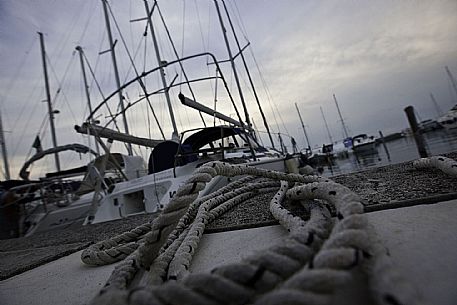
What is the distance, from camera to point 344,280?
0.35 m

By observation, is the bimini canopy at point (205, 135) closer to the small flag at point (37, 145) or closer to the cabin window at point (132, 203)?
the cabin window at point (132, 203)

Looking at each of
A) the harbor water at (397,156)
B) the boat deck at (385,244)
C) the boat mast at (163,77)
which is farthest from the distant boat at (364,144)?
the boat deck at (385,244)

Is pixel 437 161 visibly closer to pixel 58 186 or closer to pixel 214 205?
pixel 214 205

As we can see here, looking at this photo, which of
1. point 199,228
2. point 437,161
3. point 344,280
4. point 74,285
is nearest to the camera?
point 344,280

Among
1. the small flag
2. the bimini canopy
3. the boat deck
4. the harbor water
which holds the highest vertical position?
the small flag

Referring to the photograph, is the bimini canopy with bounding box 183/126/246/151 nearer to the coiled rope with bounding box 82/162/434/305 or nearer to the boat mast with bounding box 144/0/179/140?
the boat mast with bounding box 144/0/179/140

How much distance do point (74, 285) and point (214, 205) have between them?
82 cm

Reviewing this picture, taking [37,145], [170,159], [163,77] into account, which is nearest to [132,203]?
[170,159]

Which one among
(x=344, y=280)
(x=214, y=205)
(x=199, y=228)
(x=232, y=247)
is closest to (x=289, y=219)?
(x=232, y=247)

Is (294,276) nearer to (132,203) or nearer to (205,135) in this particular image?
(205,135)

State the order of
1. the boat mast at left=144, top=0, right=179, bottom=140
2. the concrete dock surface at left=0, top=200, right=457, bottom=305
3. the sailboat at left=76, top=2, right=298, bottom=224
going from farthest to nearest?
the boat mast at left=144, top=0, right=179, bottom=140
the sailboat at left=76, top=2, right=298, bottom=224
the concrete dock surface at left=0, top=200, right=457, bottom=305

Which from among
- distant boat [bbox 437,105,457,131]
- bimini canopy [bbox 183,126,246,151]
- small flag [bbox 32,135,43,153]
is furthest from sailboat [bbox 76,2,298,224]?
distant boat [bbox 437,105,457,131]

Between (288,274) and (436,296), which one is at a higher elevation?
(288,274)

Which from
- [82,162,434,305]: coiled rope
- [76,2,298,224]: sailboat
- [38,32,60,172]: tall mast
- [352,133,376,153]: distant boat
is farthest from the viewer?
[352,133,376,153]: distant boat
